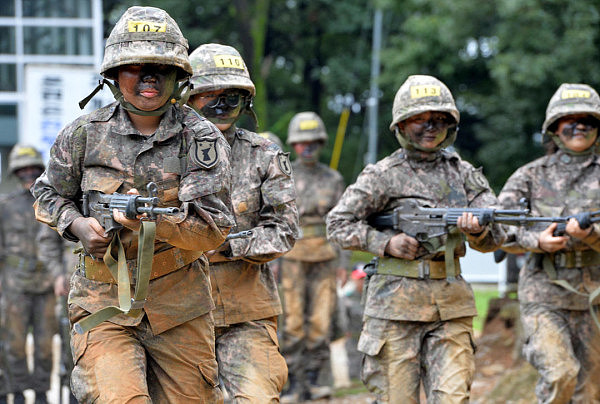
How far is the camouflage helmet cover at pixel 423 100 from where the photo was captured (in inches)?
289

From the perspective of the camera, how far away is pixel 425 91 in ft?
24.3

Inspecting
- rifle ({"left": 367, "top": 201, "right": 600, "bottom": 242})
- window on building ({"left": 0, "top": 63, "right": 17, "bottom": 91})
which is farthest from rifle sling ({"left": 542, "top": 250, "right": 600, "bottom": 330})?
window on building ({"left": 0, "top": 63, "right": 17, "bottom": 91})

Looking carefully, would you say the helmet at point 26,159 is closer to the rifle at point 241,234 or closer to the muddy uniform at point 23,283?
the muddy uniform at point 23,283

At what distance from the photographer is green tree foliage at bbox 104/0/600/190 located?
19.1 metres

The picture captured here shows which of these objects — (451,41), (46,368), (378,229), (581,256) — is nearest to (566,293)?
(581,256)

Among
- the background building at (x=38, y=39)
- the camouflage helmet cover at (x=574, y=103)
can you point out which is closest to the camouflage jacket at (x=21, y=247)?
the camouflage helmet cover at (x=574, y=103)

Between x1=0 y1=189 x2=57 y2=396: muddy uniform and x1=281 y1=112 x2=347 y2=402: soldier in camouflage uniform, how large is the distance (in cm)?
271

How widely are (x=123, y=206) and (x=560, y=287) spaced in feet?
14.2

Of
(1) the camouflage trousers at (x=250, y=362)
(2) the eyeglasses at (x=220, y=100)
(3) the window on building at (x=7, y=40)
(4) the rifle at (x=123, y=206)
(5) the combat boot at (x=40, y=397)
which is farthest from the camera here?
(3) the window on building at (x=7, y=40)

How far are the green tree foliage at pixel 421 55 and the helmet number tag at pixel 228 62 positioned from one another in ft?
41.0

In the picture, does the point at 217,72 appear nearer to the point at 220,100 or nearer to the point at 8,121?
the point at 220,100

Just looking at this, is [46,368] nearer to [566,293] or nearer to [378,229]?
[378,229]

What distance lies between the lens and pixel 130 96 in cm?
551

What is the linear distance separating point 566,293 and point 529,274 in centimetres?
40
